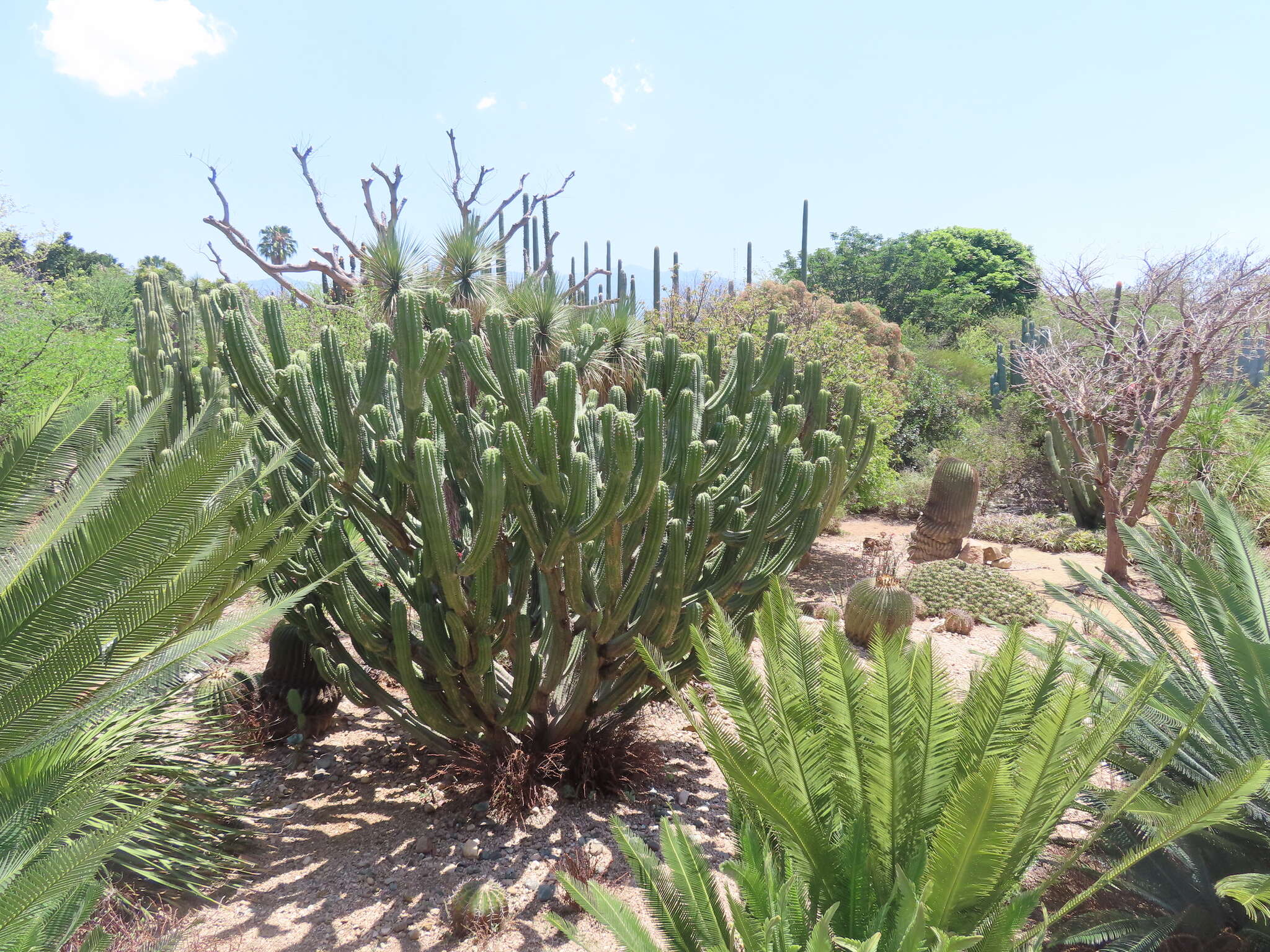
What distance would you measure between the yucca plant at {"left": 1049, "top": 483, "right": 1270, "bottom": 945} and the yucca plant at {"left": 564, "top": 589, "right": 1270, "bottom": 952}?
11.0 inches

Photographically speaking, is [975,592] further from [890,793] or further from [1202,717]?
[890,793]

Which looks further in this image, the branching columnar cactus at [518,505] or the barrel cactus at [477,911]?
the branching columnar cactus at [518,505]

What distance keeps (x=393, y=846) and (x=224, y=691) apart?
1.51m

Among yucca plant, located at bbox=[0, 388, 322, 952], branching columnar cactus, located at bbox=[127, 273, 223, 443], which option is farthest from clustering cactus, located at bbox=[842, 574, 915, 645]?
yucca plant, located at bbox=[0, 388, 322, 952]

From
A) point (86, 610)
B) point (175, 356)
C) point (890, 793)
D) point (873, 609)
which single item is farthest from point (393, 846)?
point (873, 609)

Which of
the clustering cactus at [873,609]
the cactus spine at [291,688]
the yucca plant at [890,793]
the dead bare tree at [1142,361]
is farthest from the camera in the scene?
the dead bare tree at [1142,361]

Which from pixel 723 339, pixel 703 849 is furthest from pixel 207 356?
pixel 723 339

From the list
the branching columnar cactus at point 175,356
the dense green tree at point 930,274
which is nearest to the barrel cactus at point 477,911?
the branching columnar cactus at point 175,356

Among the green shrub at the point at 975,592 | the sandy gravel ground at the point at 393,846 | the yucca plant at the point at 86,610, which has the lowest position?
the green shrub at the point at 975,592

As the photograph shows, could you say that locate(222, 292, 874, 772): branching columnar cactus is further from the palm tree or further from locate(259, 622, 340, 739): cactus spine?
the palm tree

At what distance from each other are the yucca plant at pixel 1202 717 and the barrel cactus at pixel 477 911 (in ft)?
6.53

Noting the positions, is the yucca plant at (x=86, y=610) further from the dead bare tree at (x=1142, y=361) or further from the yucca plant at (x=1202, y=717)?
the dead bare tree at (x=1142, y=361)

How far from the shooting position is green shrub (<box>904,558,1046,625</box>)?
7367 millimetres

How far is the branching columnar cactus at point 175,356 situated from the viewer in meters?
3.88
